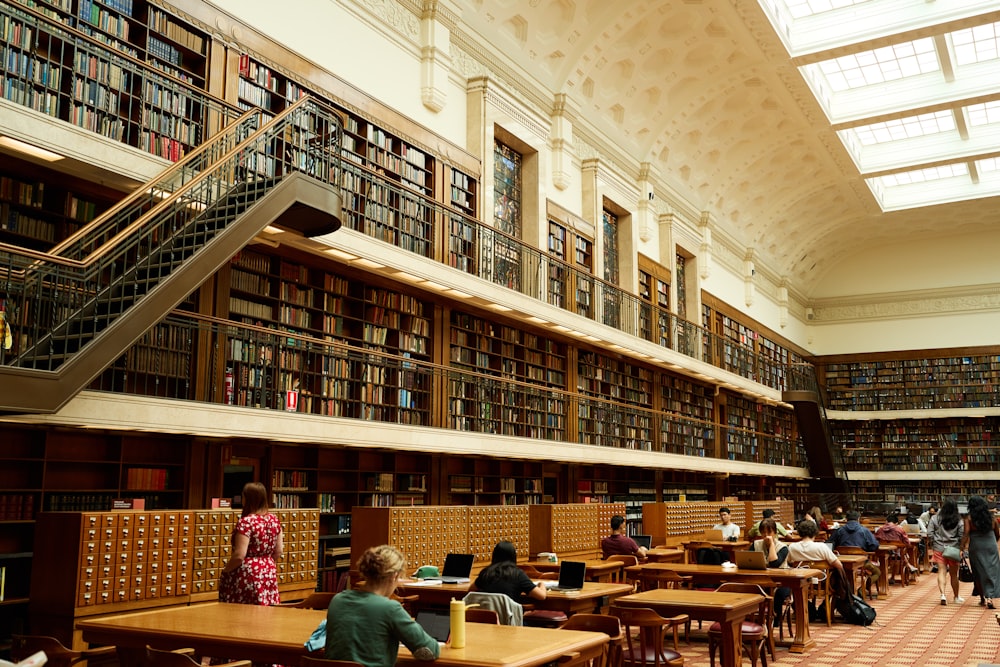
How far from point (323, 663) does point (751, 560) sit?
5.29m

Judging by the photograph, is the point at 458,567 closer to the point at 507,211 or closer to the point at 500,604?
the point at 500,604

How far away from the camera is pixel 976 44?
16.8 m

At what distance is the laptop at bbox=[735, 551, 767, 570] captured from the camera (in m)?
7.76

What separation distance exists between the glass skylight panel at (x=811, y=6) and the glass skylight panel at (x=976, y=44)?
2.49 metres

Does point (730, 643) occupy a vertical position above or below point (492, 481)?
below

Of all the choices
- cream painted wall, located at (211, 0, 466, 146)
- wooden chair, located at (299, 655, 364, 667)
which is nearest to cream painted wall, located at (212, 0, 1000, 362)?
cream painted wall, located at (211, 0, 466, 146)

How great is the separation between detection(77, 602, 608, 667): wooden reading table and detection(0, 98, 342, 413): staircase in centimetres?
160

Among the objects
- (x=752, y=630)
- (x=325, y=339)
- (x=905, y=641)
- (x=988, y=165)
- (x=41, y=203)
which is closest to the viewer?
(x=752, y=630)

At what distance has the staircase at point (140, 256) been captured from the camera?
5414mm

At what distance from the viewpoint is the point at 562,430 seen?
42.3 ft

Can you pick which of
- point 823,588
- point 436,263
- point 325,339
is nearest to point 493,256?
point 436,263

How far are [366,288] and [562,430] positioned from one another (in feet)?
13.8

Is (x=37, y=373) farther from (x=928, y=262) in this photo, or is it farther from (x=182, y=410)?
(x=928, y=262)

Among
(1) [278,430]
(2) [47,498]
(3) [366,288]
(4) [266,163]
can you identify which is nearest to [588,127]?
(3) [366,288]
